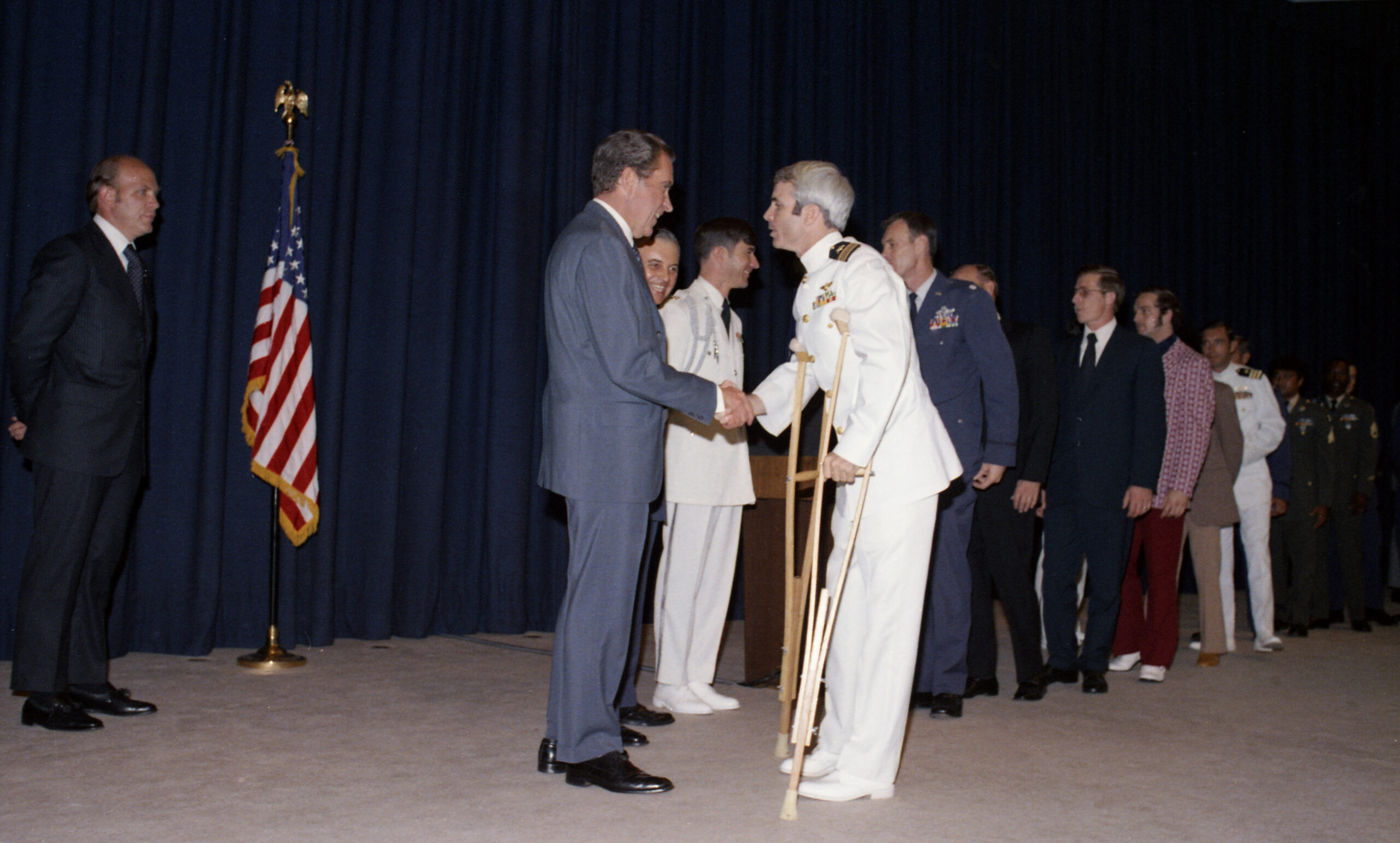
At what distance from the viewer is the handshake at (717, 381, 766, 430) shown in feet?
9.32

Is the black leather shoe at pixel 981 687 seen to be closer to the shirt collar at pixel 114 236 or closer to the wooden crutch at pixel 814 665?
the wooden crutch at pixel 814 665

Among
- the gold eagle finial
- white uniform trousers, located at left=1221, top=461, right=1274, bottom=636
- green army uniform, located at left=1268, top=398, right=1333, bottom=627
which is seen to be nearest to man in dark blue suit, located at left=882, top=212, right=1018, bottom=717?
white uniform trousers, located at left=1221, top=461, right=1274, bottom=636

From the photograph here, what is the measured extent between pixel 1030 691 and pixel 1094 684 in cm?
36

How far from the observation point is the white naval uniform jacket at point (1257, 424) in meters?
5.52

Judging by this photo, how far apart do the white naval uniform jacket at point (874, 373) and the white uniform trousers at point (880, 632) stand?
8 centimetres

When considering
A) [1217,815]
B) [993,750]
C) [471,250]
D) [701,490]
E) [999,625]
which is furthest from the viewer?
[999,625]

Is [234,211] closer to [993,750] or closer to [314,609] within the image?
[314,609]

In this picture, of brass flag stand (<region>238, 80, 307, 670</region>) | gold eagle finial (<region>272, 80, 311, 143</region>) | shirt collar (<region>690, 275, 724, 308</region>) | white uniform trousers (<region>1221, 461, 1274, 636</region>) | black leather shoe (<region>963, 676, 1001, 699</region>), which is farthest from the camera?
white uniform trousers (<region>1221, 461, 1274, 636</region>)

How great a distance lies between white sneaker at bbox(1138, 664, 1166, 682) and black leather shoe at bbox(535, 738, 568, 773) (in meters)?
2.61

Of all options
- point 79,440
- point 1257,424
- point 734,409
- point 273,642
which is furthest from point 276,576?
point 1257,424

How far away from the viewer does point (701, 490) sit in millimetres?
3740

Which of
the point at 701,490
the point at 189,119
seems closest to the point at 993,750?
the point at 701,490

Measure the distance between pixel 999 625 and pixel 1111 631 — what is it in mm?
1659

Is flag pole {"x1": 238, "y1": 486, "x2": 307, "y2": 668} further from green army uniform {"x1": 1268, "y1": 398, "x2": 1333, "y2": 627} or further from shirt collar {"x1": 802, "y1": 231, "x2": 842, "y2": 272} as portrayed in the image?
green army uniform {"x1": 1268, "y1": 398, "x2": 1333, "y2": 627}
